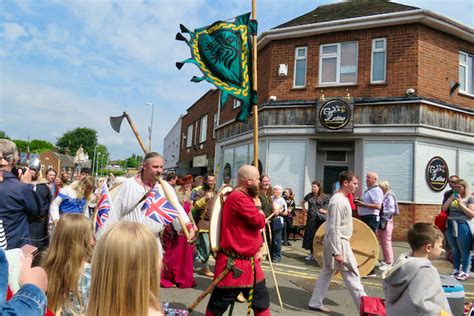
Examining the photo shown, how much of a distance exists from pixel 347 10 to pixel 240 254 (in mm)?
13956

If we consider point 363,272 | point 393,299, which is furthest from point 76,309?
point 363,272

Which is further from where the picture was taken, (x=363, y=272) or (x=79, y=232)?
(x=363, y=272)

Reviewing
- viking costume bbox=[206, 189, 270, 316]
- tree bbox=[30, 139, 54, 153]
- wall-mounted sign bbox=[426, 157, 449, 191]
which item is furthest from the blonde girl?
tree bbox=[30, 139, 54, 153]

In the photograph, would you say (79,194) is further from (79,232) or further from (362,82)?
(362,82)

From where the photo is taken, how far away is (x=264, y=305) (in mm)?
3910

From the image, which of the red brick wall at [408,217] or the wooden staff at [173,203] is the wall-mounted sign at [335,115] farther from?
the wooden staff at [173,203]

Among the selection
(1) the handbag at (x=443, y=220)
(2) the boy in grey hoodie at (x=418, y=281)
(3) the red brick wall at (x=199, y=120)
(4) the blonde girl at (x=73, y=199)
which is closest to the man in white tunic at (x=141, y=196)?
(2) the boy in grey hoodie at (x=418, y=281)

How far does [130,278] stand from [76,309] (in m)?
1.09

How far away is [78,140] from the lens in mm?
118812

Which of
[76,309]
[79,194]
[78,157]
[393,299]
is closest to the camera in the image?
[76,309]

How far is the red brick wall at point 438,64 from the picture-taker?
12.6 metres

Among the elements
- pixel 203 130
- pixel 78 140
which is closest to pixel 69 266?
pixel 203 130

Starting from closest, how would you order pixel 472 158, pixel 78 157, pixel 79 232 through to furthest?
pixel 79 232, pixel 472 158, pixel 78 157

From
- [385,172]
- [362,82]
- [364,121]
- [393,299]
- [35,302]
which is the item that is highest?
[362,82]
